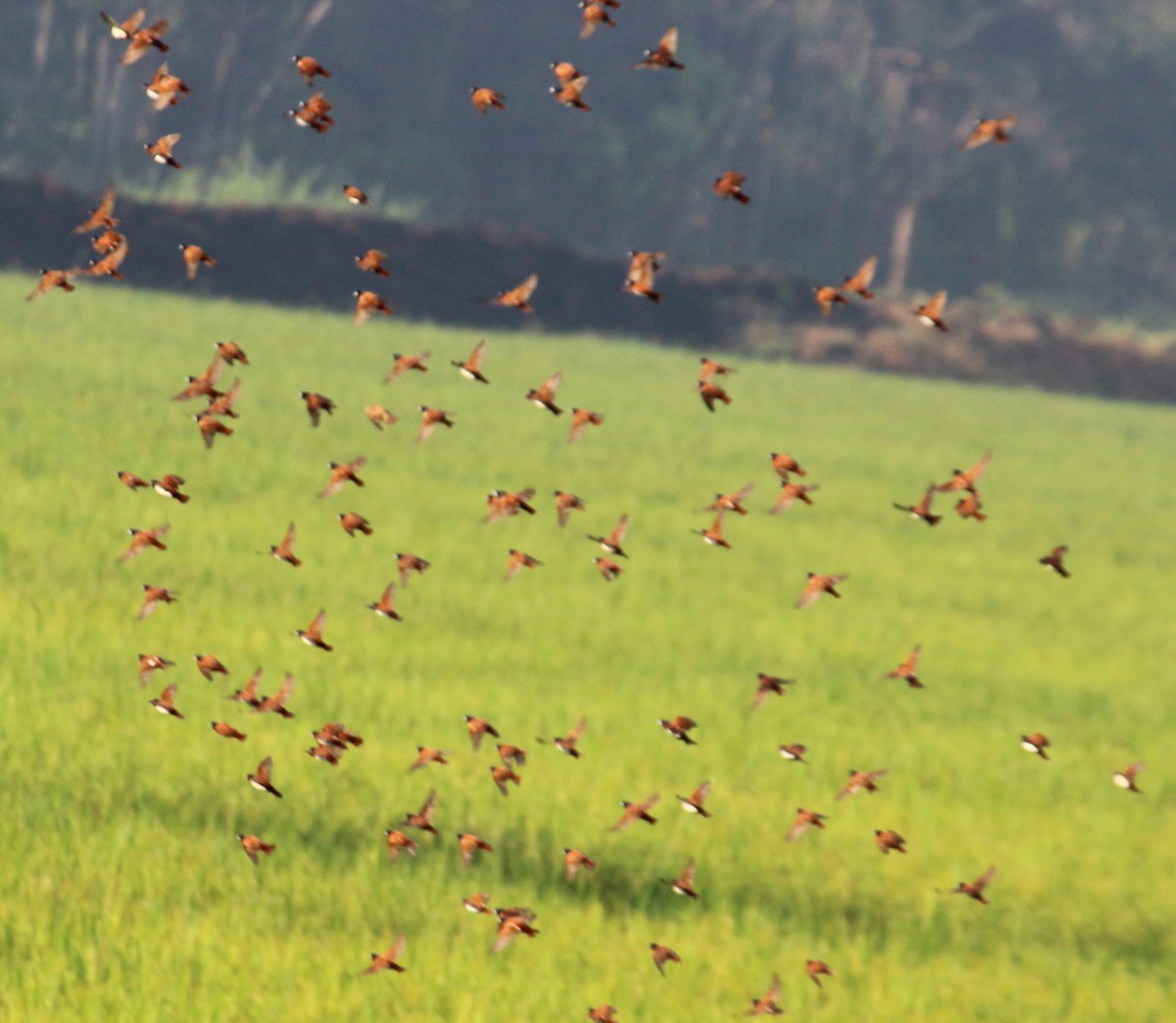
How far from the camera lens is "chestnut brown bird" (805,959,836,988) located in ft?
24.6

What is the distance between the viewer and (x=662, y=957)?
7473 millimetres

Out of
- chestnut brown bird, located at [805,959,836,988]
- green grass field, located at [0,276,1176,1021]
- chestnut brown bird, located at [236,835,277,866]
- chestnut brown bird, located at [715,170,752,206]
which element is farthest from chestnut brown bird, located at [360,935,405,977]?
chestnut brown bird, located at [715,170,752,206]

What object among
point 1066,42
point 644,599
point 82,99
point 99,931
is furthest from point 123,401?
point 1066,42

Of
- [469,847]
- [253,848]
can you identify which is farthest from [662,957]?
[253,848]

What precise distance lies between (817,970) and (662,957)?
0.65 metres

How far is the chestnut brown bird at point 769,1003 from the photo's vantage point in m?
7.11

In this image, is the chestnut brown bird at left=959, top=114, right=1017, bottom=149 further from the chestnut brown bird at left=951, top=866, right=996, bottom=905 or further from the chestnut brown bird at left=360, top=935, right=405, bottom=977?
the chestnut brown bird at left=360, top=935, right=405, bottom=977

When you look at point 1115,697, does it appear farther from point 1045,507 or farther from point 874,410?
point 874,410

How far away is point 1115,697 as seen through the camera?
13852 mm

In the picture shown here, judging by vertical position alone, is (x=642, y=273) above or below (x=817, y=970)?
above

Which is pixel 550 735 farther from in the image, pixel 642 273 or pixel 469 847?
pixel 642 273

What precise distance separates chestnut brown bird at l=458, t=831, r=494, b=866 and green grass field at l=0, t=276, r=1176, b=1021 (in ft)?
0.28

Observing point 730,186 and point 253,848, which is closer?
point 730,186

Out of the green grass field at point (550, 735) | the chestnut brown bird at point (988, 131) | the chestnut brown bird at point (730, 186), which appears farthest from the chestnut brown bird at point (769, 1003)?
the chestnut brown bird at point (988, 131)
